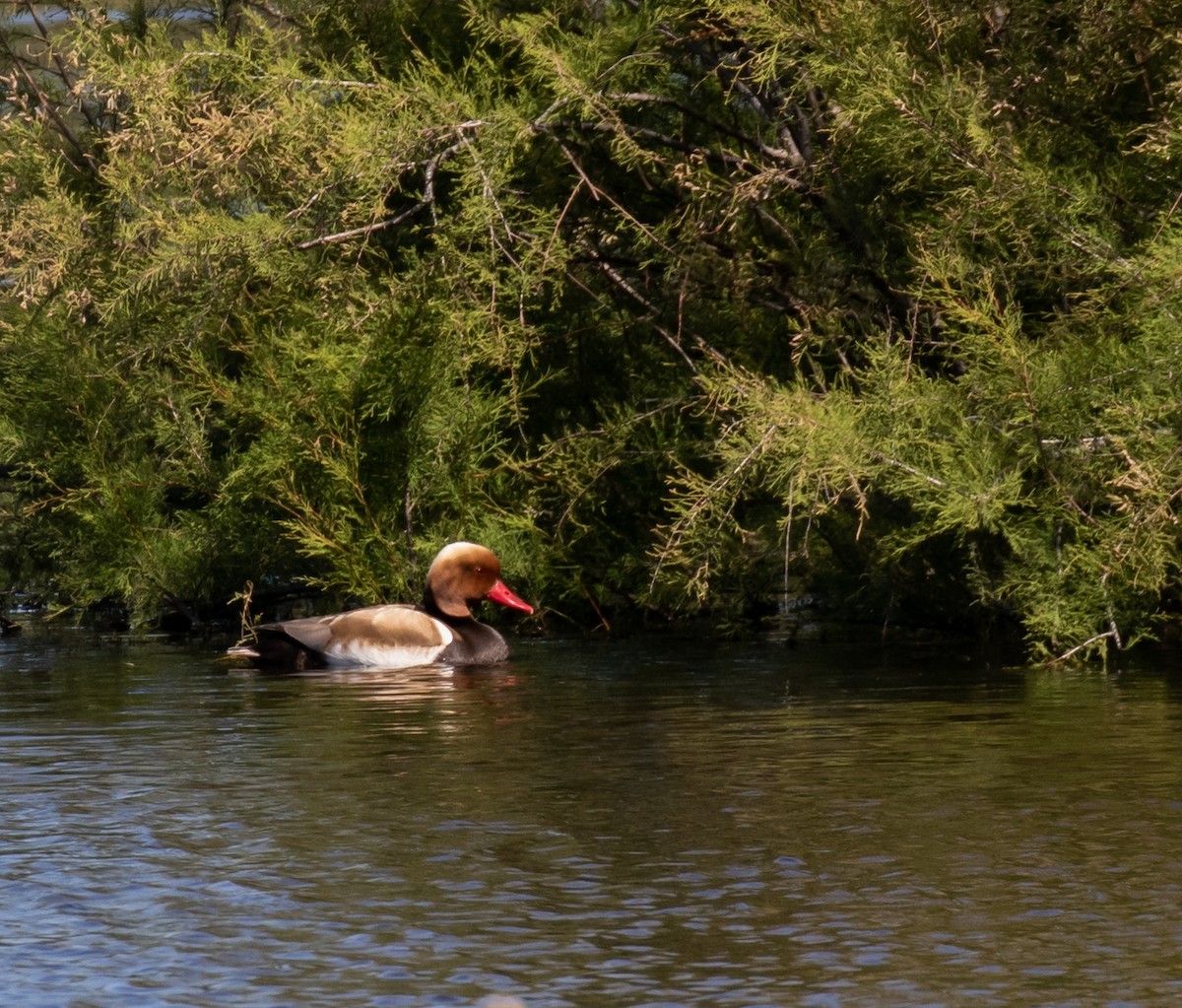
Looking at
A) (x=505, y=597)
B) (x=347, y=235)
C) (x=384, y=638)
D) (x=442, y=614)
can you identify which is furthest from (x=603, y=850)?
(x=505, y=597)

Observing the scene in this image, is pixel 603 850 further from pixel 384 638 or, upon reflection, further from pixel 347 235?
pixel 384 638

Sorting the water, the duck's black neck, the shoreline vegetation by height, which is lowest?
the water

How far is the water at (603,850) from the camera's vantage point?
5125mm

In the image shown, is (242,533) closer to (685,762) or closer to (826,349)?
(826,349)

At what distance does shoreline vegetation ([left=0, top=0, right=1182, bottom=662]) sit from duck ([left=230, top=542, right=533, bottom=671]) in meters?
0.89

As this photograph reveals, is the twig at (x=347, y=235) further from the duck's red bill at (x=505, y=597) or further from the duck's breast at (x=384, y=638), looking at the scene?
the duck's red bill at (x=505, y=597)

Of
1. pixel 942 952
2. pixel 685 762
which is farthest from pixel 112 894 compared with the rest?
pixel 685 762

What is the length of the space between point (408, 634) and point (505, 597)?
1.05m

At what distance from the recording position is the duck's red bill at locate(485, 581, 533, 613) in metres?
15.4

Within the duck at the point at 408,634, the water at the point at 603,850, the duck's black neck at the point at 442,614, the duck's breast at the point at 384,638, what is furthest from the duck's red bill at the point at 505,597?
the water at the point at 603,850

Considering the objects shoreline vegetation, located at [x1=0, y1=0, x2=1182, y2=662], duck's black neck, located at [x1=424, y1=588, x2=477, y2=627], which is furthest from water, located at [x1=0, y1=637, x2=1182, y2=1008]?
duck's black neck, located at [x1=424, y1=588, x2=477, y2=627]

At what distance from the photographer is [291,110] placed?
1412 cm

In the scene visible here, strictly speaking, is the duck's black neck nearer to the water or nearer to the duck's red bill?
the duck's red bill

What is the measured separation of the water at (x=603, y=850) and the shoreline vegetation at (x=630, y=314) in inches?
73.0
